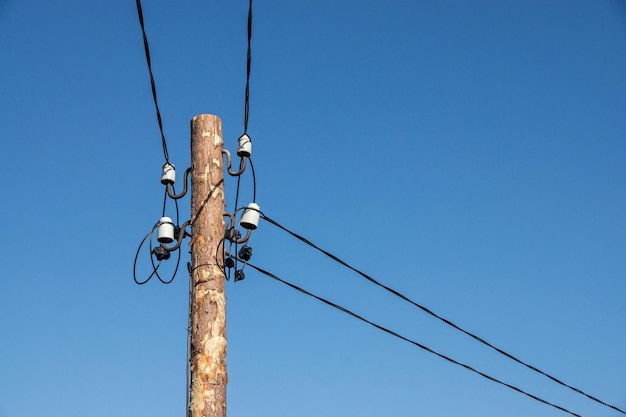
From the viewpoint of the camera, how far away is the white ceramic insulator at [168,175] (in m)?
8.70

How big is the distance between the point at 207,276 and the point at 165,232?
810 millimetres

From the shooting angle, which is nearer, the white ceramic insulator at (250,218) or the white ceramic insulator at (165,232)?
the white ceramic insulator at (165,232)

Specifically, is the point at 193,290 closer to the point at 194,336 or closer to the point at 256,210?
the point at 194,336

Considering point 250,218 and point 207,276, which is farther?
point 250,218

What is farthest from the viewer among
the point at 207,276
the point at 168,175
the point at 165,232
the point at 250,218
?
the point at 168,175

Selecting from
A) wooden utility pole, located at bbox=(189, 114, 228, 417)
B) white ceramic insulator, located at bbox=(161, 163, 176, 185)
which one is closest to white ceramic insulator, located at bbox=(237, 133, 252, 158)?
wooden utility pole, located at bbox=(189, 114, 228, 417)

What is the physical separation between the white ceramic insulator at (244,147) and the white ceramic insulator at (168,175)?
750 mm

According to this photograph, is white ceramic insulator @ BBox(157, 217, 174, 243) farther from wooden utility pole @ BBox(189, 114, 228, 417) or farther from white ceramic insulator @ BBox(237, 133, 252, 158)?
white ceramic insulator @ BBox(237, 133, 252, 158)

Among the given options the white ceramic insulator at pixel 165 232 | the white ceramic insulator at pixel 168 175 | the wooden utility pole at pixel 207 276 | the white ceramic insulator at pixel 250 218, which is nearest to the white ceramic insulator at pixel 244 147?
the wooden utility pole at pixel 207 276

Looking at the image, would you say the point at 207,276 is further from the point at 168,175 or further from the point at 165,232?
the point at 168,175

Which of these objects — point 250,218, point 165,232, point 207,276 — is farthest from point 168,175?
point 207,276

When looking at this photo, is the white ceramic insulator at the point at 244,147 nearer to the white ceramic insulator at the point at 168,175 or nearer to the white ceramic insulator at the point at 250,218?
the white ceramic insulator at the point at 250,218

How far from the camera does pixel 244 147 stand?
29.1ft

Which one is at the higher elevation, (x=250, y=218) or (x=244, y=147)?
(x=244, y=147)
